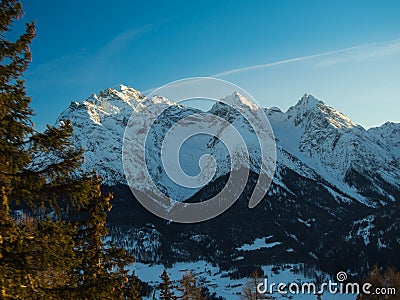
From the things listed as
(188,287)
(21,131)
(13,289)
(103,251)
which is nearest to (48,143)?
(21,131)

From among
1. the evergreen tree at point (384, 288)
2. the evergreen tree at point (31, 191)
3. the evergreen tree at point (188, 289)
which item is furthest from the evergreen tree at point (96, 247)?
the evergreen tree at point (384, 288)

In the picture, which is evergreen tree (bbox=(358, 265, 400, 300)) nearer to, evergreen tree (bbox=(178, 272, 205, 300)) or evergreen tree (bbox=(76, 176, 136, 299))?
evergreen tree (bbox=(178, 272, 205, 300))

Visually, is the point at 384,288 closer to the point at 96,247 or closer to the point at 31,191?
the point at 96,247

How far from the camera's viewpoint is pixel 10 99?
1018cm

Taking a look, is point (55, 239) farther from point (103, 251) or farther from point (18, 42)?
point (103, 251)

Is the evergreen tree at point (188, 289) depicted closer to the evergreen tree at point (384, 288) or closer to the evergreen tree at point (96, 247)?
the evergreen tree at point (96, 247)

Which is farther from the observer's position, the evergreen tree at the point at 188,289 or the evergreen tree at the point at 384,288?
the evergreen tree at the point at 384,288

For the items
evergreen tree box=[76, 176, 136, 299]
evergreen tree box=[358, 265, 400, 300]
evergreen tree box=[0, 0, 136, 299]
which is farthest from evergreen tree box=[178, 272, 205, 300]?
evergreen tree box=[0, 0, 136, 299]

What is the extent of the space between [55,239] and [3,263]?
1.24m

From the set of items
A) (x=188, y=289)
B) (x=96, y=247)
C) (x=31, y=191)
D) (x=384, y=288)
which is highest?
(x=31, y=191)

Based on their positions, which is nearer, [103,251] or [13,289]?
[13,289]

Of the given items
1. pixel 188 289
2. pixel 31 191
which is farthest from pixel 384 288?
pixel 31 191

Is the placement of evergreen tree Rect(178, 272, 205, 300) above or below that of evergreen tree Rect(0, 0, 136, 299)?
below

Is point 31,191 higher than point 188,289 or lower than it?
higher
